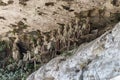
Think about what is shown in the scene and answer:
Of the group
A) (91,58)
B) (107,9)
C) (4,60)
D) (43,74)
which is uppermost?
(107,9)

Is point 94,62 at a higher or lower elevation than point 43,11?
lower

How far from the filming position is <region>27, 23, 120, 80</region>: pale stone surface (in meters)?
2.79

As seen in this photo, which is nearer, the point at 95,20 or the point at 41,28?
the point at 95,20

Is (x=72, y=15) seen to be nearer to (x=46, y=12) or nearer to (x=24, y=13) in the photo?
(x=46, y=12)

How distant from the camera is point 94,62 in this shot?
3041mm

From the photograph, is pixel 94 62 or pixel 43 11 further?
pixel 43 11

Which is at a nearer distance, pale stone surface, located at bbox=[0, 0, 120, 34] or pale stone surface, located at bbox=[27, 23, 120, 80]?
pale stone surface, located at bbox=[27, 23, 120, 80]

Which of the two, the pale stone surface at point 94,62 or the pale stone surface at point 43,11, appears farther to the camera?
the pale stone surface at point 43,11

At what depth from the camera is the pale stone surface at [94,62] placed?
2.79 metres

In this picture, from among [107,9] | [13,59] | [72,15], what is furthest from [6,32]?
[107,9]

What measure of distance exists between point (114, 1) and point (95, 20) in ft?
1.76

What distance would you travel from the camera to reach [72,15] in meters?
4.39

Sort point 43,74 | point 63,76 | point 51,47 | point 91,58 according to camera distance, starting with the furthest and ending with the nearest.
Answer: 1. point 51,47
2. point 43,74
3. point 63,76
4. point 91,58

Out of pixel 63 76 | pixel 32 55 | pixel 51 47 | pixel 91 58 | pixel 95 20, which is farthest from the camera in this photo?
pixel 32 55
